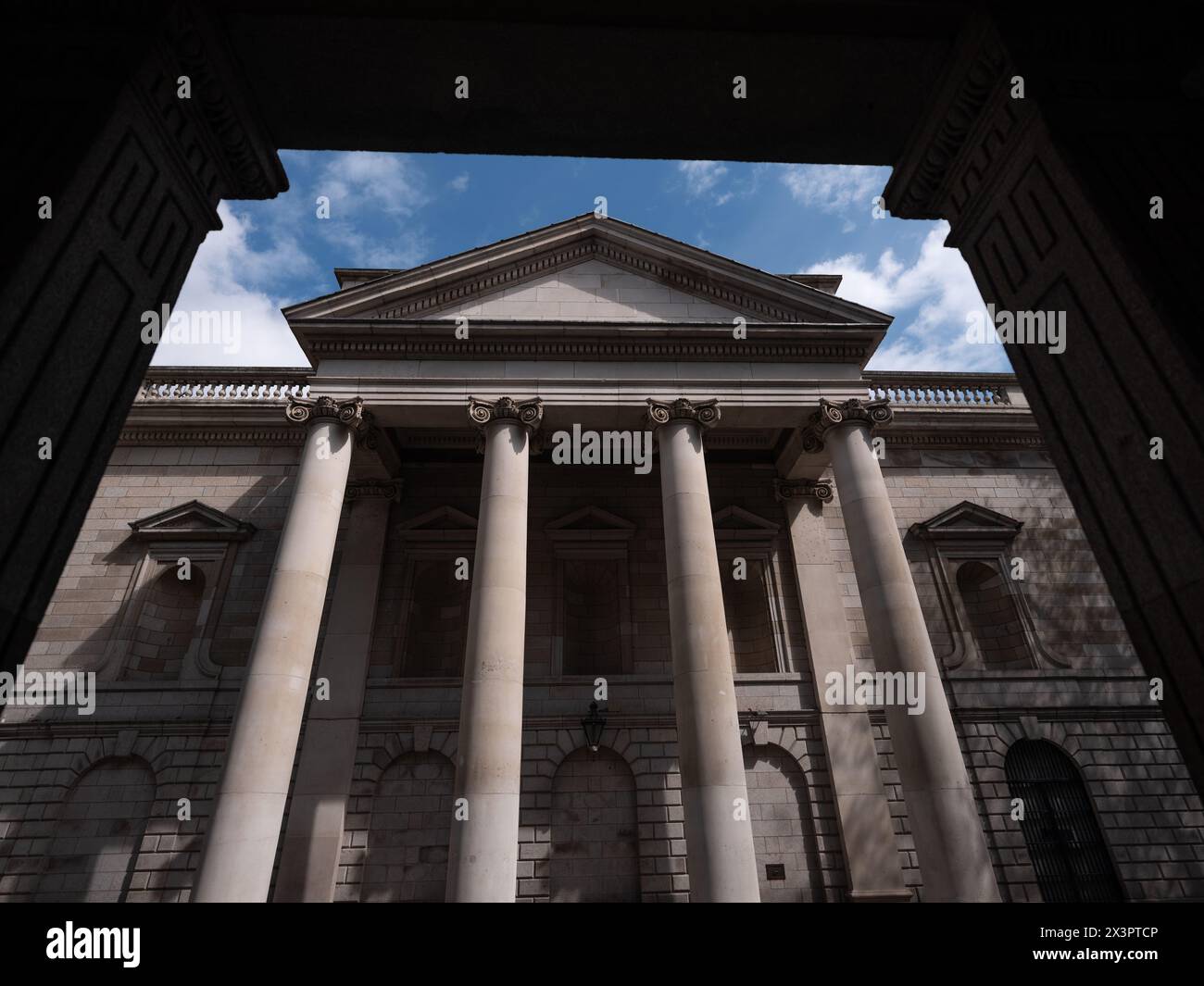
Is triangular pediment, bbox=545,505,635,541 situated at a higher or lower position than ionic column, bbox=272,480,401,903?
higher

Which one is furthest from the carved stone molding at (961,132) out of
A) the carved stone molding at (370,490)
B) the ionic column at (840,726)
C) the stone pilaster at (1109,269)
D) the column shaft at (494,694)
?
the carved stone molding at (370,490)

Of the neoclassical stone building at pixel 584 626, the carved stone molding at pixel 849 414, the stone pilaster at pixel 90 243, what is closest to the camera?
the stone pilaster at pixel 90 243

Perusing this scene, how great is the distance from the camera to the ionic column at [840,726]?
552 inches

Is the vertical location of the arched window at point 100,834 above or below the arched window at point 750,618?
below

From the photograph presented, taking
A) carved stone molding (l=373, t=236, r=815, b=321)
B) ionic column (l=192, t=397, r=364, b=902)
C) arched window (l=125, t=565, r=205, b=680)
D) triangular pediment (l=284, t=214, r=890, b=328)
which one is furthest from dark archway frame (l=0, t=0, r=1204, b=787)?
arched window (l=125, t=565, r=205, b=680)

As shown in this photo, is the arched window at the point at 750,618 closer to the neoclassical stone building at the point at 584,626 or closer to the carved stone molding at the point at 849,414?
the neoclassical stone building at the point at 584,626

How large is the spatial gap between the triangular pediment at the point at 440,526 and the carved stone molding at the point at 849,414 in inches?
357

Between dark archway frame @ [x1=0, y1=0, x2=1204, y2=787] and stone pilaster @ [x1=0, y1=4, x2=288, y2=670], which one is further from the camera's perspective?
dark archway frame @ [x1=0, y1=0, x2=1204, y2=787]

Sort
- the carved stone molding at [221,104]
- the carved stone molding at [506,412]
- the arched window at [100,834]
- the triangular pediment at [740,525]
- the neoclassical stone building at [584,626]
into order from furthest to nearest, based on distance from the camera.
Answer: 1. the triangular pediment at [740,525]
2. the carved stone molding at [506,412]
3. the arched window at [100,834]
4. the neoclassical stone building at [584,626]
5. the carved stone molding at [221,104]

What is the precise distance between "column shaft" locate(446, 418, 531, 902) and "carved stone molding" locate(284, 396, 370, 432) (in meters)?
2.91

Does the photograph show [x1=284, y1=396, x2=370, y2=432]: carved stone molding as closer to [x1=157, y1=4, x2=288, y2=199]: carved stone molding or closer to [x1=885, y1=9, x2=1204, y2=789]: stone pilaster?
[x1=157, y1=4, x2=288, y2=199]: carved stone molding

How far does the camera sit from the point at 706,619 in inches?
485

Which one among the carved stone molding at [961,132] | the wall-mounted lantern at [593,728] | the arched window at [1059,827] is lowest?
the arched window at [1059,827]

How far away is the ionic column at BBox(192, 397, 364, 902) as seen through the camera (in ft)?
34.1
